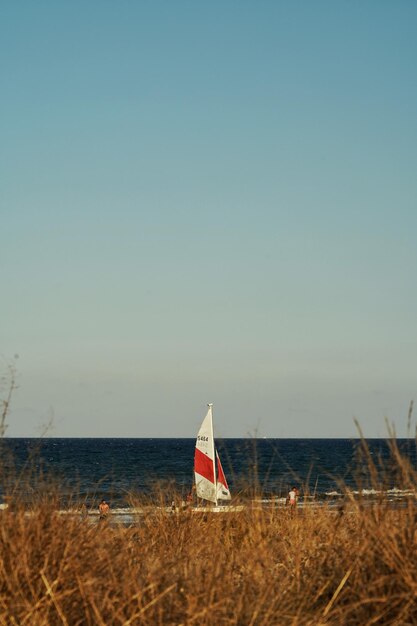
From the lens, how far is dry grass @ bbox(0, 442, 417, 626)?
4844mm

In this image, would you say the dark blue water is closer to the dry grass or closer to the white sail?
the dry grass

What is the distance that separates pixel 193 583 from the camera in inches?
207

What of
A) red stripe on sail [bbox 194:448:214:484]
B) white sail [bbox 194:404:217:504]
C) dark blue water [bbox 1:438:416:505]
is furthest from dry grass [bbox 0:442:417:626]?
red stripe on sail [bbox 194:448:214:484]

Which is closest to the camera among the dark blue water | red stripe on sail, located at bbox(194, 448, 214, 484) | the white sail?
the dark blue water

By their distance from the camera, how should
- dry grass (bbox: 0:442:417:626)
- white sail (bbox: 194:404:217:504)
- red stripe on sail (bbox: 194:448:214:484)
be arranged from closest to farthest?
dry grass (bbox: 0:442:417:626)
white sail (bbox: 194:404:217:504)
red stripe on sail (bbox: 194:448:214:484)

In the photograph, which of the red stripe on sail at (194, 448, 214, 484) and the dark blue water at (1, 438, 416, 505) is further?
the red stripe on sail at (194, 448, 214, 484)

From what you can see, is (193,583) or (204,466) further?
(204,466)

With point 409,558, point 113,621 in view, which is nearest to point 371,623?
point 409,558

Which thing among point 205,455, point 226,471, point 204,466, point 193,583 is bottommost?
point 193,583

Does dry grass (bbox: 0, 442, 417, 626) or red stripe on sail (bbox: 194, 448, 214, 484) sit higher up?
red stripe on sail (bbox: 194, 448, 214, 484)

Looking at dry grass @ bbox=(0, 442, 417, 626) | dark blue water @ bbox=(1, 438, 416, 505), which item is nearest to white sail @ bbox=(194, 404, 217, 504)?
dark blue water @ bbox=(1, 438, 416, 505)

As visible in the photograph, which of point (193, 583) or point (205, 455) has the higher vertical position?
point (205, 455)

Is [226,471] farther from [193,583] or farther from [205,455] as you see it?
[193,583]

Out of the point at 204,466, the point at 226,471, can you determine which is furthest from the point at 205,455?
the point at 226,471
